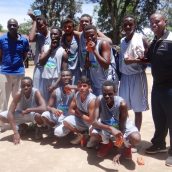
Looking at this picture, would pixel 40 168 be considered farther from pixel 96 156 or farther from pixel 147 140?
pixel 147 140

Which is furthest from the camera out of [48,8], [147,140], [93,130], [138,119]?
[48,8]

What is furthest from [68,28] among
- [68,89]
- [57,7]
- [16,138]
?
[57,7]

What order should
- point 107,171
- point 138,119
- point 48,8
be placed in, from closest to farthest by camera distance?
point 107,171 → point 138,119 → point 48,8

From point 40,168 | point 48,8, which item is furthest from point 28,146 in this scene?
point 48,8

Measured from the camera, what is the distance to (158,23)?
4727mm

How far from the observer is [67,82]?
5.73 m

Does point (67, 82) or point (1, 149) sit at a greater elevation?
point (67, 82)

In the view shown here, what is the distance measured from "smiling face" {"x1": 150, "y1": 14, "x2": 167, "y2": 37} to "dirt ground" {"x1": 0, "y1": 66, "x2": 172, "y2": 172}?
1.86 m

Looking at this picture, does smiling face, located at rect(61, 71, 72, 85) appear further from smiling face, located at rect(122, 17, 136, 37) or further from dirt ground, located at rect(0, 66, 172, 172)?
smiling face, located at rect(122, 17, 136, 37)

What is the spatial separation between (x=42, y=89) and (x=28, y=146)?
110cm

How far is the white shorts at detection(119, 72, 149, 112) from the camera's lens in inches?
211

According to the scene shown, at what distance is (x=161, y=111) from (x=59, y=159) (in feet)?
5.48

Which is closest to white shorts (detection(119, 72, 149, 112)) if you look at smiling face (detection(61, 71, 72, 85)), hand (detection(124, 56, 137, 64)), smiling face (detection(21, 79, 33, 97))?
hand (detection(124, 56, 137, 64))

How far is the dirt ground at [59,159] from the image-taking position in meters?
4.81
